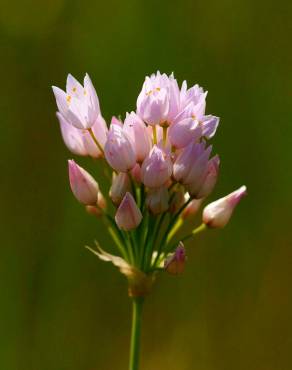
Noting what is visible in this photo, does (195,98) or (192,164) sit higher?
(195,98)

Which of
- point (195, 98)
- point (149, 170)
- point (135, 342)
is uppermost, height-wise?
point (195, 98)

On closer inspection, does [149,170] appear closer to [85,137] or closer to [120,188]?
[120,188]

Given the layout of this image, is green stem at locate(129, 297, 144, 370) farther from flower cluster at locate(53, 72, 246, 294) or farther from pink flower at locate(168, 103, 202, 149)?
pink flower at locate(168, 103, 202, 149)

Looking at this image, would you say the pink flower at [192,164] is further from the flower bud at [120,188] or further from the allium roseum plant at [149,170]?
the flower bud at [120,188]

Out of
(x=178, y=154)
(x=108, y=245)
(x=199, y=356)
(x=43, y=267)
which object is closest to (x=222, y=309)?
(x=199, y=356)

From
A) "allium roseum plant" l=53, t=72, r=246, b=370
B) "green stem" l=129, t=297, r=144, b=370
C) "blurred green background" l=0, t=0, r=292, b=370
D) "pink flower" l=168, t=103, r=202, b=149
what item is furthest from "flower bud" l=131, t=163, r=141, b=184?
"blurred green background" l=0, t=0, r=292, b=370

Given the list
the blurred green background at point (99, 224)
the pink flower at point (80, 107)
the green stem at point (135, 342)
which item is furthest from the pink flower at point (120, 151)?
the blurred green background at point (99, 224)

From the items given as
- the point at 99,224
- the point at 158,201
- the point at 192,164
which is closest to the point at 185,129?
the point at 192,164

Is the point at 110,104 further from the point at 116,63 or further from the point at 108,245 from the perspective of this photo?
the point at 108,245
